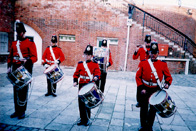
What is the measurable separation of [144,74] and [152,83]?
9.7 inches

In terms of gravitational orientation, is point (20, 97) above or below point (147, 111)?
above

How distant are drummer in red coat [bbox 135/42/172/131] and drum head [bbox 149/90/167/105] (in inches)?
6.5

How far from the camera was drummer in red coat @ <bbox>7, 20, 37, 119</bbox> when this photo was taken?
12.7 feet

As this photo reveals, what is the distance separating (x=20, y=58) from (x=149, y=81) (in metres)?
2.98

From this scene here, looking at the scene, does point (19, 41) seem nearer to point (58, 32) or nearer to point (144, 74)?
point (144, 74)

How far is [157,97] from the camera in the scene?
3.26 meters

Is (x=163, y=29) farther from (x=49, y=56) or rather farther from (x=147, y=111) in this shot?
(x=147, y=111)

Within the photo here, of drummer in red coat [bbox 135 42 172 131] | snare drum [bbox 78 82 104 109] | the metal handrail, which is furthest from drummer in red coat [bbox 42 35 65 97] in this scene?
the metal handrail

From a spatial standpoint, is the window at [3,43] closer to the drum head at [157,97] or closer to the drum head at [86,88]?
the drum head at [86,88]

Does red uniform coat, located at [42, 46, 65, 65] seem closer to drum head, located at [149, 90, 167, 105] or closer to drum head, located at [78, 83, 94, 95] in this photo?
drum head, located at [78, 83, 94, 95]

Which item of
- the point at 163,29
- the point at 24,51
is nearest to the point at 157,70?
the point at 24,51

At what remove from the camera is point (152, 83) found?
3406 mm

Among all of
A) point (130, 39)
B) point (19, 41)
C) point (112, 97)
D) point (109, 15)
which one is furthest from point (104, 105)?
point (109, 15)

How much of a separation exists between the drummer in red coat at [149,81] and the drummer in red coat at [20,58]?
263cm
